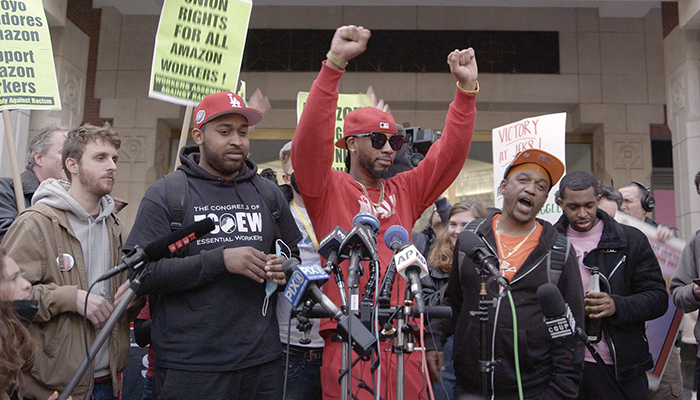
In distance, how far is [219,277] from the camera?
3.07 m

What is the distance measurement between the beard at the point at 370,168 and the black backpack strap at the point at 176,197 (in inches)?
41.0

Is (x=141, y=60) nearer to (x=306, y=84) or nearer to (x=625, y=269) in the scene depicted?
(x=306, y=84)

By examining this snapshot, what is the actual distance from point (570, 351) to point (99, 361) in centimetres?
243

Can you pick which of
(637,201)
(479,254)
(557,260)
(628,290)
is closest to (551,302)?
(479,254)

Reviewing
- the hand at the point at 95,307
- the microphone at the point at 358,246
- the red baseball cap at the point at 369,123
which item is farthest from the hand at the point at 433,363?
the hand at the point at 95,307

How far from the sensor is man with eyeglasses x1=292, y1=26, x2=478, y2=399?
126 inches

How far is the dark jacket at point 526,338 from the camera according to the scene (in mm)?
3246

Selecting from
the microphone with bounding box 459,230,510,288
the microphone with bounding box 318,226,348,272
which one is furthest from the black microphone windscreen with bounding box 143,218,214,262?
the microphone with bounding box 459,230,510,288

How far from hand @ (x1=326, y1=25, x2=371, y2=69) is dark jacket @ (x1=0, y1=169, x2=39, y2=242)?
2310mm

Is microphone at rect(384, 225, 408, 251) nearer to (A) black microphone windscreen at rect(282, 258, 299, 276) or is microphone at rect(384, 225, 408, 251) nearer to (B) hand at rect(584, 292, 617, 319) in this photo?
(A) black microphone windscreen at rect(282, 258, 299, 276)

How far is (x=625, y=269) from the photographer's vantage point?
412cm

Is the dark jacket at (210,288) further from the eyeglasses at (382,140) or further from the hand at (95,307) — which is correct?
the eyeglasses at (382,140)

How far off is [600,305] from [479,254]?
142cm

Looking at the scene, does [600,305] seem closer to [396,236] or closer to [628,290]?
[628,290]
